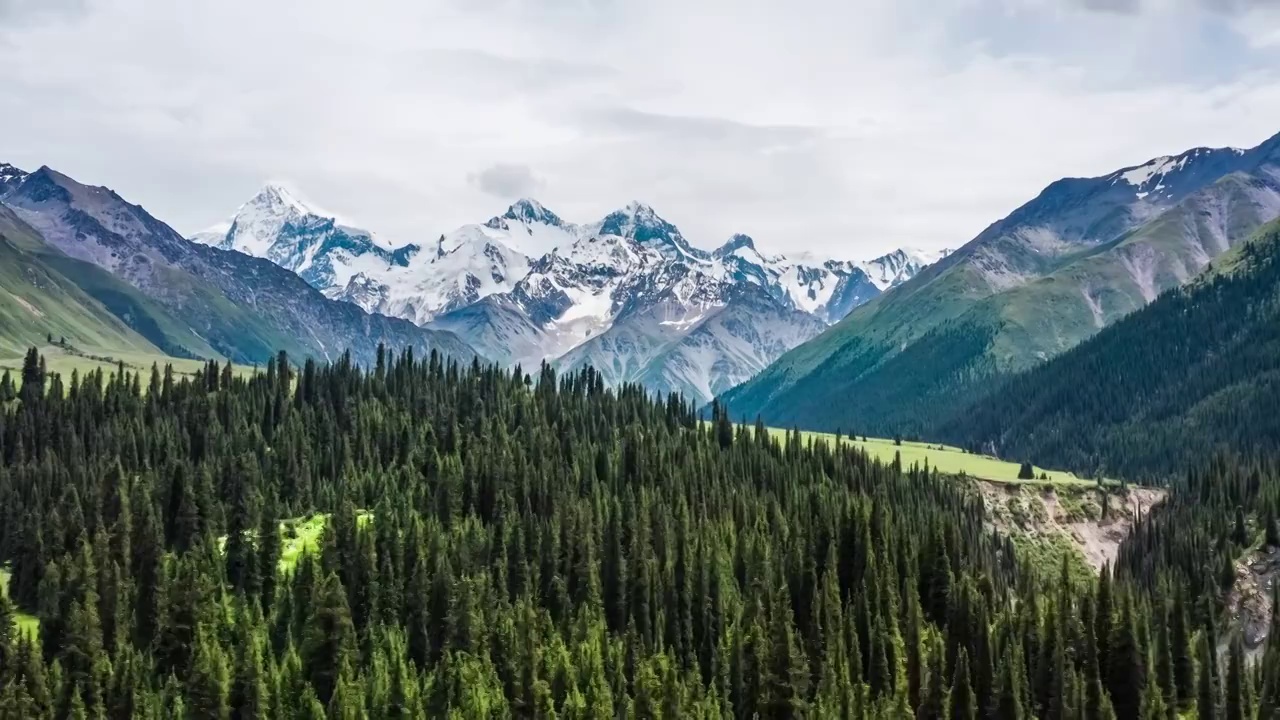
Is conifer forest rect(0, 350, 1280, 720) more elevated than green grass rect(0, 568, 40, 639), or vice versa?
conifer forest rect(0, 350, 1280, 720)

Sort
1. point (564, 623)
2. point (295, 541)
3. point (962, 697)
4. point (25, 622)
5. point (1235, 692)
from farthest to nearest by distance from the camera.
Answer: point (295, 541) → point (564, 623) → point (25, 622) → point (962, 697) → point (1235, 692)

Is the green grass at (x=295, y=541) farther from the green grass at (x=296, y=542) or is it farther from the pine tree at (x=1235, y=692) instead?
the pine tree at (x=1235, y=692)

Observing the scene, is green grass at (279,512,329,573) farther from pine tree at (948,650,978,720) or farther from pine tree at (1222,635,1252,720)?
pine tree at (1222,635,1252,720)

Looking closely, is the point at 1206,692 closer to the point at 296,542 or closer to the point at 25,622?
the point at 296,542

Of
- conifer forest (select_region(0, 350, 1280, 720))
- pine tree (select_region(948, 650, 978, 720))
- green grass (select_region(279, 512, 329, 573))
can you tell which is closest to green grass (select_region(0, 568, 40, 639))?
conifer forest (select_region(0, 350, 1280, 720))

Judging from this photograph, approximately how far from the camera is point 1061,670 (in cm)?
13338

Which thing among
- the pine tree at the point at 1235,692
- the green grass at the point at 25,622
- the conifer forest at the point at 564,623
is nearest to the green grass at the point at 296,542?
the conifer forest at the point at 564,623

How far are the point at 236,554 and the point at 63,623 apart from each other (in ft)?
88.7

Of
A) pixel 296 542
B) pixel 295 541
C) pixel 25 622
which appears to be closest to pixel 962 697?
pixel 296 542

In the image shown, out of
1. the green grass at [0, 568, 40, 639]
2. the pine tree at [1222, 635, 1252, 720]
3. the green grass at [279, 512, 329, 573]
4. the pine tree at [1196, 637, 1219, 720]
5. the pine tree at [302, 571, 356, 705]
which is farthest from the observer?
the green grass at [279, 512, 329, 573]

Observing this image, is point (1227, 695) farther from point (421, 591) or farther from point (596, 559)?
point (421, 591)

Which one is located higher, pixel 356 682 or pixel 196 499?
pixel 196 499

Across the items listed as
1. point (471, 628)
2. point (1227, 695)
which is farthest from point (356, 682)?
point (1227, 695)

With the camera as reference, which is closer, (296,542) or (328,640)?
(328,640)
